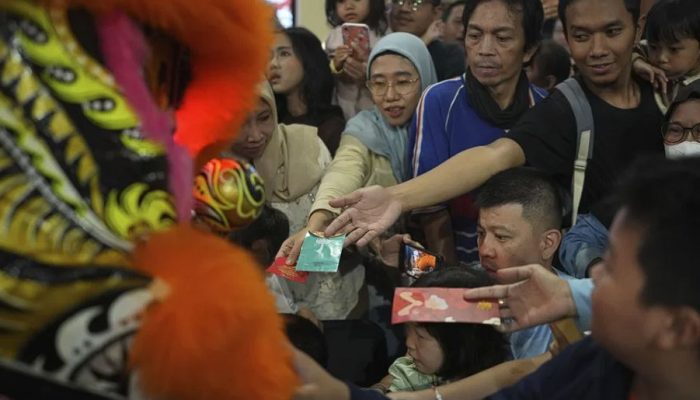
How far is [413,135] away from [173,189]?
1.43m

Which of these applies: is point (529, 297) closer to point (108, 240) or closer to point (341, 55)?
point (108, 240)

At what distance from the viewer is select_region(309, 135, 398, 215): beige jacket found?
7.54ft

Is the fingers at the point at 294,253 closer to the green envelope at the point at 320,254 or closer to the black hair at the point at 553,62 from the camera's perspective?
the green envelope at the point at 320,254

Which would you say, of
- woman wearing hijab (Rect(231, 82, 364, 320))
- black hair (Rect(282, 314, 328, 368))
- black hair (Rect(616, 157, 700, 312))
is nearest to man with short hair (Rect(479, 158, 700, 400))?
black hair (Rect(616, 157, 700, 312))

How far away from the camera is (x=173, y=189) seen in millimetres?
1019

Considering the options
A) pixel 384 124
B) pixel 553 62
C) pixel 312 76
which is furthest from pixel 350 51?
pixel 553 62

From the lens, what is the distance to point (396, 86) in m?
2.57

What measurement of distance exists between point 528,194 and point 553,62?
1404 mm

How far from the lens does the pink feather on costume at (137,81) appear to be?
38.8 inches

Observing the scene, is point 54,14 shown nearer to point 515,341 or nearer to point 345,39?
point 515,341

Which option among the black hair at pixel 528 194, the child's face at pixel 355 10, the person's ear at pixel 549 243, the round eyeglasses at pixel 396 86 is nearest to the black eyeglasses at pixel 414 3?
the child's face at pixel 355 10

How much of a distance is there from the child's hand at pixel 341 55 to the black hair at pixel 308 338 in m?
1.03

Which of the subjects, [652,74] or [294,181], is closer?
[652,74]

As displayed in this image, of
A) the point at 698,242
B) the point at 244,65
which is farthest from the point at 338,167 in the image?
the point at 698,242
